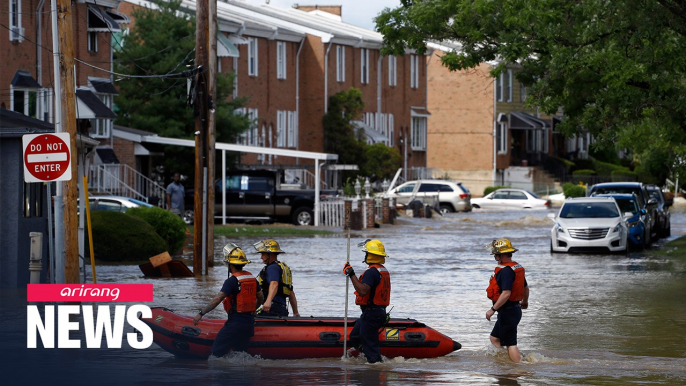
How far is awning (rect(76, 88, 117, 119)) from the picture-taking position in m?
38.6

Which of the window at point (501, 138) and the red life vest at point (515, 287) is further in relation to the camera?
the window at point (501, 138)

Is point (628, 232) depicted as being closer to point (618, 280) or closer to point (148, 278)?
point (618, 280)

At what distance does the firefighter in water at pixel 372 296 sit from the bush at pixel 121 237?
15070mm

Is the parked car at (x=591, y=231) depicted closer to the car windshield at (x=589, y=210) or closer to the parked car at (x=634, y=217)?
the car windshield at (x=589, y=210)

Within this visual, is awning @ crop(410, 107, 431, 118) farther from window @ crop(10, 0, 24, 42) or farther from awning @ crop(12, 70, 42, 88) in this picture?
window @ crop(10, 0, 24, 42)

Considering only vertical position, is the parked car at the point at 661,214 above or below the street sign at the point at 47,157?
below

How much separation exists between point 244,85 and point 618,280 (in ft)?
112

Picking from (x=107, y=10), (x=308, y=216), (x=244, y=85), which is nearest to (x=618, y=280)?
(x=308, y=216)

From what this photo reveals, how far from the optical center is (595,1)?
22.1 m

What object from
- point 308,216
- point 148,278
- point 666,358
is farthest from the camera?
point 308,216

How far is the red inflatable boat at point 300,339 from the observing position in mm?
13805

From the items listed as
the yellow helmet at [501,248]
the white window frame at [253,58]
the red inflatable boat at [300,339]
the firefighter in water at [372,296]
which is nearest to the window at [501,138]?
the white window frame at [253,58]

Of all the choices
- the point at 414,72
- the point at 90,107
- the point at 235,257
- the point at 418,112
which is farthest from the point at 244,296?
the point at 414,72

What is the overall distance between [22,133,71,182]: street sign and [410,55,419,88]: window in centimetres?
5487
